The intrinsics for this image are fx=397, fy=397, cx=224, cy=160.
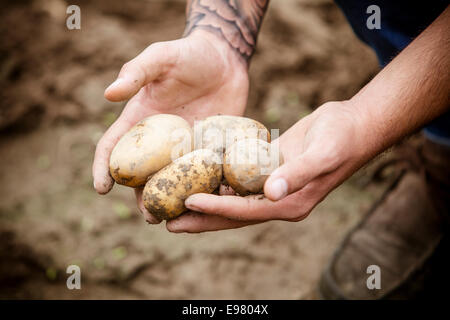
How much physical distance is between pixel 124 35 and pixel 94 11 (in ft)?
0.95

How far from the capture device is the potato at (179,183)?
128 cm

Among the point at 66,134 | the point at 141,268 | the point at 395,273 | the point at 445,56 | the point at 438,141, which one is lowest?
the point at 141,268

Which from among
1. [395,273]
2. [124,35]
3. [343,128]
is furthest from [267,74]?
[343,128]

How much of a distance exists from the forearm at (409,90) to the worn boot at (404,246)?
0.68m

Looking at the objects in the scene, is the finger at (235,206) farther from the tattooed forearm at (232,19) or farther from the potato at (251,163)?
the tattooed forearm at (232,19)

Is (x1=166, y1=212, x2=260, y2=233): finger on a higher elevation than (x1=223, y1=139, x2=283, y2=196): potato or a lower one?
lower

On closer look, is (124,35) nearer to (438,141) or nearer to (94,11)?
(94,11)

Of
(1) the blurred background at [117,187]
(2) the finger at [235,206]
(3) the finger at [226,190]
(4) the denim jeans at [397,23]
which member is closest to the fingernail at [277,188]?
(2) the finger at [235,206]

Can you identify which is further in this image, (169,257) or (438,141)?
(169,257)

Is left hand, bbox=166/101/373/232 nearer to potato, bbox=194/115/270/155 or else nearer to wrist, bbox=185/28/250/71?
potato, bbox=194/115/270/155

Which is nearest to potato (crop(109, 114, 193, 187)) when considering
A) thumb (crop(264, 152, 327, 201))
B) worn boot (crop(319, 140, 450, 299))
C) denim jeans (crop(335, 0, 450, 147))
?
thumb (crop(264, 152, 327, 201))

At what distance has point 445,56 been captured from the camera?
1.24 m

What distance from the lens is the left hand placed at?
1.08m

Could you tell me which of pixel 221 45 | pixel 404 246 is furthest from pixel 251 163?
pixel 404 246
